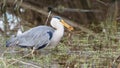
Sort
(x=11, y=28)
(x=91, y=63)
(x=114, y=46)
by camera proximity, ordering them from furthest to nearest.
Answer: (x=11, y=28), (x=114, y=46), (x=91, y=63)

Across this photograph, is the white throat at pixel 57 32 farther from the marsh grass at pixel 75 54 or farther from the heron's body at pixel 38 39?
the marsh grass at pixel 75 54

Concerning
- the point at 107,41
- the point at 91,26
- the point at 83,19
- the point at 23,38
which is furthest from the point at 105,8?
the point at 23,38

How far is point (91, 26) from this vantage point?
7664 millimetres

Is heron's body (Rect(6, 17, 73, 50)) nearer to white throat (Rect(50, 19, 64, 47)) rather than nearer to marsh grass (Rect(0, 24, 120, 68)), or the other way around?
white throat (Rect(50, 19, 64, 47))

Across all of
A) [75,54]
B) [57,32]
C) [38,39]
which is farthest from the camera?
[57,32]

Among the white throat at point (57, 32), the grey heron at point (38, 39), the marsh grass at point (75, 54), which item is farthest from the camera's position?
the white throat at point (57, 32)

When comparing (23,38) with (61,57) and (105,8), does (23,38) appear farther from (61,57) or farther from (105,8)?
(105,8)

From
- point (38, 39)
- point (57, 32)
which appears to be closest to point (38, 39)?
point (38, 39)

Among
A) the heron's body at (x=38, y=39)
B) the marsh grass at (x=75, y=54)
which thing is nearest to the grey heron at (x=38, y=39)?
the heron's body at (x=38, y=39)

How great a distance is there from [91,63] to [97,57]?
0.28m

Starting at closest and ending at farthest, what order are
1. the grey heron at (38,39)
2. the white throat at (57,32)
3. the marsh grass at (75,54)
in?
1. the marsh grass at (75,54)
2. the grey heron at (38,39)
3. the white throat at (57,32)

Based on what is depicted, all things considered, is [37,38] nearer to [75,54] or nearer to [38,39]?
[38,39]

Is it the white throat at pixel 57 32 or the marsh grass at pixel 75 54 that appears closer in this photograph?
the marsh grass at pixel 75 54

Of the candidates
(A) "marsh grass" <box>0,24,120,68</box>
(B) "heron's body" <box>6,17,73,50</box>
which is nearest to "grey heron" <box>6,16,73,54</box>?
(B) "heron's body" <box>6,17,73,50</box>
